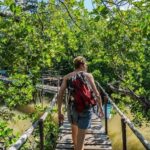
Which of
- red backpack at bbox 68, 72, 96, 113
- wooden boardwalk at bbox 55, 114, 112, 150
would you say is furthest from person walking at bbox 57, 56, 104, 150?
wooden boardwalk at bbox 55, 114, 112, 150

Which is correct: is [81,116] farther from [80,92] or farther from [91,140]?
[91,140]

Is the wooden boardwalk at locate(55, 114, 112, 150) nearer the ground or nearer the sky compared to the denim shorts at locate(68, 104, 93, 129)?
nearer the ground

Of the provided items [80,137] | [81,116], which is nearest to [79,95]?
[81,116]

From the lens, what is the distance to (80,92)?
15.9ft

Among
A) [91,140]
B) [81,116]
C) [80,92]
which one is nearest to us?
[80,92]

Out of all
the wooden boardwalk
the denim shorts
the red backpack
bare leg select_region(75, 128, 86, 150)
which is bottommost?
the wooden boardwalk

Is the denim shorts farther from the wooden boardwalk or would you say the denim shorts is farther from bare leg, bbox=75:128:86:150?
the wooden boardwalk

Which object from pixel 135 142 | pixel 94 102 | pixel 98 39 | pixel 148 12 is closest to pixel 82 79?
pixel 94 102

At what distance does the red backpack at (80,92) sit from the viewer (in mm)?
Answer: 4855

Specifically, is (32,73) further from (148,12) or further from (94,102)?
(148,12)

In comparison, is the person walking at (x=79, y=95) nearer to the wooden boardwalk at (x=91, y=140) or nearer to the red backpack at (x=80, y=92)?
the red backpack at (x=80, y=92)

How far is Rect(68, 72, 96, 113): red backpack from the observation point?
4.86 meters

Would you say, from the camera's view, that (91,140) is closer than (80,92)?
No

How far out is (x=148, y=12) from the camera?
14.2 feet
